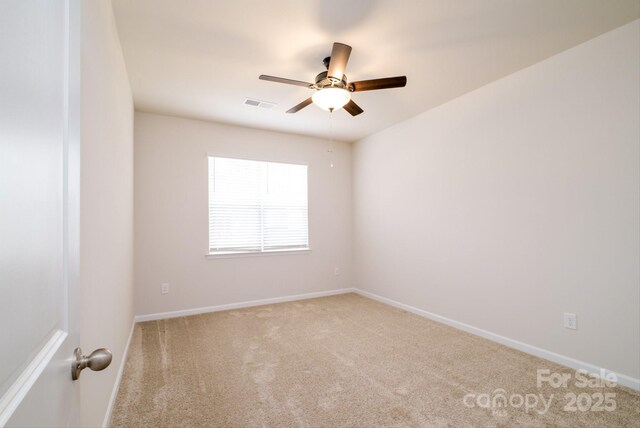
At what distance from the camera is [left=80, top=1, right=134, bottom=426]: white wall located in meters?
1.39

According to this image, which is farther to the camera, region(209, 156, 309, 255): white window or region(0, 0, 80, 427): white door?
region(209, 156, 309, 255): white window

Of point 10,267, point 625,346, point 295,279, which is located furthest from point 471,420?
point 295,279

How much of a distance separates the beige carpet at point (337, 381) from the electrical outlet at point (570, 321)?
354 mm

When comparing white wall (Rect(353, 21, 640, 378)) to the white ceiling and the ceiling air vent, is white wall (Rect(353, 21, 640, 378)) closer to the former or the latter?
the white ceiling

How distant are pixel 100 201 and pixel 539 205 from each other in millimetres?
3342

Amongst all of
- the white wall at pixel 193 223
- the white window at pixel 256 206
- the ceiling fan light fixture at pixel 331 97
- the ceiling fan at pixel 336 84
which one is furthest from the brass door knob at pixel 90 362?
the white window at pixel 256 206

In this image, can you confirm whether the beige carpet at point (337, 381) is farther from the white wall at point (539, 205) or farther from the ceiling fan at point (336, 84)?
the ceiling fan at point (336, 84)

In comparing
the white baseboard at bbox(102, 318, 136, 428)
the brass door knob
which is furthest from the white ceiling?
the white baseboard at bbox(102, 318, 136, 428)

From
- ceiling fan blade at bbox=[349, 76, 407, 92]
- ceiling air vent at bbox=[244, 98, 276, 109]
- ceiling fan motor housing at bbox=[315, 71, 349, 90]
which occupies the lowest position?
ceiling fan blade at bbox=[349, 76, 407, 92]

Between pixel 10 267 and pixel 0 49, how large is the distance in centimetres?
27

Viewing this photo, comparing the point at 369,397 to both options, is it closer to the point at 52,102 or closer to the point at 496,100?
the point at 52,102

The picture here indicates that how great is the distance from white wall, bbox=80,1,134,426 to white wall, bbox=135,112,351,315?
5.12 ft

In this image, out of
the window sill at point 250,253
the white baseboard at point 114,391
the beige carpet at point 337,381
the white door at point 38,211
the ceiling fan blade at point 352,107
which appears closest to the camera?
the white door at point 38,211

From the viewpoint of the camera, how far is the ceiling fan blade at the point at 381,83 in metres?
2.39
